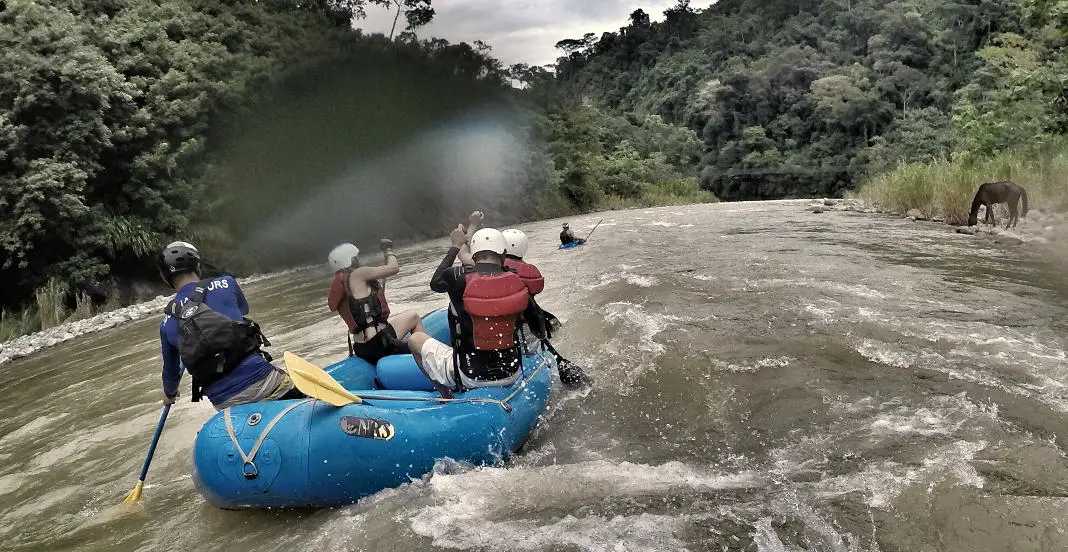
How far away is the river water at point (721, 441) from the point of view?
2.53 meters

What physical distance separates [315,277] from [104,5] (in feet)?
30.2

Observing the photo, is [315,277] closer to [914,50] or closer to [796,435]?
[796,435]

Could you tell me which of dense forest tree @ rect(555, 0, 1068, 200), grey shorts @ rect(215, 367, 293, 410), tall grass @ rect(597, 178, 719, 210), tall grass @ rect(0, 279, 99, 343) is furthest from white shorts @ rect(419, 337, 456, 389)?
dense forest tree @ rect(555, 0, 1068, 200)

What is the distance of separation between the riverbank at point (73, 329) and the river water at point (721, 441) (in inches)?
82.9

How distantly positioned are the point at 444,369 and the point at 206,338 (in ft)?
4.29

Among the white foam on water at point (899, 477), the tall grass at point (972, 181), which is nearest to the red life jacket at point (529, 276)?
the white foam on water at point (899, 477)

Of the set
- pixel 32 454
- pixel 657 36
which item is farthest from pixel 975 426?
pixel 657 36

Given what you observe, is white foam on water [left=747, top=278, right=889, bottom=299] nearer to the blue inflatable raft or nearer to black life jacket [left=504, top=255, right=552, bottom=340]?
black life jacket [left=504, top=255, right=552, bottom=340]

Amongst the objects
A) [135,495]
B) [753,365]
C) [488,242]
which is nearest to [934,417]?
[753,365]

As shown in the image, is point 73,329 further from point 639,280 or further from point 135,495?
point 639,280

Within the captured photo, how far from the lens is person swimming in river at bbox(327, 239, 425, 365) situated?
4.28 metres

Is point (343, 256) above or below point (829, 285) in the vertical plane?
above

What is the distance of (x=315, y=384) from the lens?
3.05 m

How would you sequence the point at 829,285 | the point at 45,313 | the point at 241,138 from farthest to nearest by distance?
the point at 241,138, the point at 45,313, the point at 829,285
